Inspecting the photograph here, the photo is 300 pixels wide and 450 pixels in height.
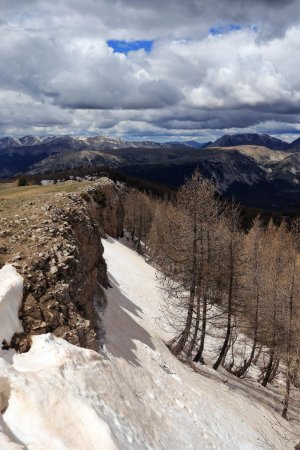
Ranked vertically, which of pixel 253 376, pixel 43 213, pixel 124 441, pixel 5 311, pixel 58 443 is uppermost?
pixel 43 213

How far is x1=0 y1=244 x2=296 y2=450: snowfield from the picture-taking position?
10812 millimetres

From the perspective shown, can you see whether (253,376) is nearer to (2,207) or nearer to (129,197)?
(2,207)

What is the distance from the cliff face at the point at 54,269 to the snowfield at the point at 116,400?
1.91ft

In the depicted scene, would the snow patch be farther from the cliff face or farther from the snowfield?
the cliff face

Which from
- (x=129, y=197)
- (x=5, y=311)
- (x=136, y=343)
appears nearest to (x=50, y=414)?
(x=5, y=311)

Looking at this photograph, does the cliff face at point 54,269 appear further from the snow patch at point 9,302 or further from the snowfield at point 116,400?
the snowfield at point 116,400

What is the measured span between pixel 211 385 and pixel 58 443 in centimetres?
1655

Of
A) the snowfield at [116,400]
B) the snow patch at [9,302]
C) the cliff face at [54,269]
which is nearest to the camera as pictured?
the snowfield at [116,400]

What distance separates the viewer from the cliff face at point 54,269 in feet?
51.2

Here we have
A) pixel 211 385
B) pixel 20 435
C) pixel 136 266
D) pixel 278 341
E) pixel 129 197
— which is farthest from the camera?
pixel 129 197

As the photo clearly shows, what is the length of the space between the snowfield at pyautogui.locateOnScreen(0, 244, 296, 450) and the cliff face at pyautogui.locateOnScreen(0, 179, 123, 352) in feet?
1.91

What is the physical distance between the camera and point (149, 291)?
1850 inches

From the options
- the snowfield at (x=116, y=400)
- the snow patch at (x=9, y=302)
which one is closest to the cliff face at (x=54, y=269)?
the snow patch at (x=9, y=302)

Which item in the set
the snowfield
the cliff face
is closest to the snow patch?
the snowfield
